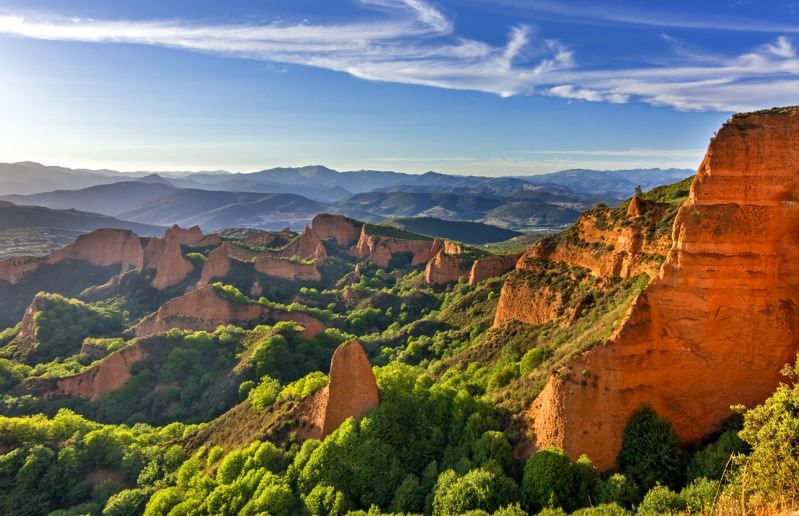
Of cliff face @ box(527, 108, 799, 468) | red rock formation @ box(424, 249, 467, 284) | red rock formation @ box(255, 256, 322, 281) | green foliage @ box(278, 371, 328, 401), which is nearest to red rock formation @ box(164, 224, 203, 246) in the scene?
red rock formation @ box(255, 256, 322, 281)

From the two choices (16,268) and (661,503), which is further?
(16,268)

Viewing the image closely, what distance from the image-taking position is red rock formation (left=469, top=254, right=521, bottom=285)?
8319 cm

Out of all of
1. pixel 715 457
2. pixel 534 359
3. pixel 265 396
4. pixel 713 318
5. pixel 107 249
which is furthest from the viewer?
pixel 107 249

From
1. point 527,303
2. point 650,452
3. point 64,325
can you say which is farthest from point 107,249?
point 650,452

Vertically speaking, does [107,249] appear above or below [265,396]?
above

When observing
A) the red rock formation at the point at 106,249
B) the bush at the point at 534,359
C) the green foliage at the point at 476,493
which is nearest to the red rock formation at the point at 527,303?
the bush at the point at 534,359

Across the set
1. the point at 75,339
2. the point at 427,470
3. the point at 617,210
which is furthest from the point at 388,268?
the point at 427,470

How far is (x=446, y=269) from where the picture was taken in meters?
98.7

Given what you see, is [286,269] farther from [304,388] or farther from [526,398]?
[526,398]

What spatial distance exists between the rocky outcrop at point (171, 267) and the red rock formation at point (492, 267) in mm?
62961

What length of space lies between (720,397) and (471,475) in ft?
46.9

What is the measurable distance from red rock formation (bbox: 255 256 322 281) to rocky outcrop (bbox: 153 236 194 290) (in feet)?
50.7

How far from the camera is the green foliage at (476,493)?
23125 mm

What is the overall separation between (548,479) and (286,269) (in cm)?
9180
